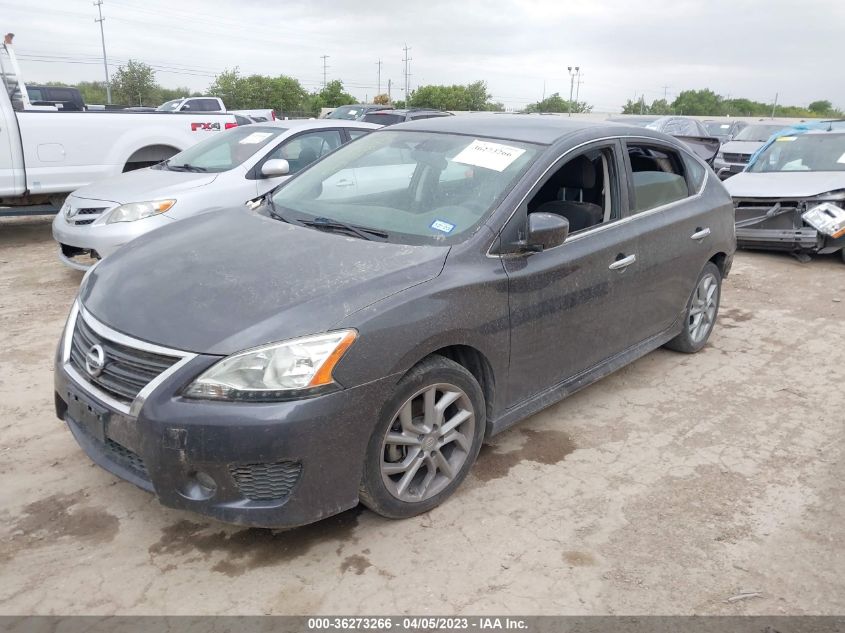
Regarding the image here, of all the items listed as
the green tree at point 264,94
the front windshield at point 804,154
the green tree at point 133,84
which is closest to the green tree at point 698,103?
the green tree at point 264,94

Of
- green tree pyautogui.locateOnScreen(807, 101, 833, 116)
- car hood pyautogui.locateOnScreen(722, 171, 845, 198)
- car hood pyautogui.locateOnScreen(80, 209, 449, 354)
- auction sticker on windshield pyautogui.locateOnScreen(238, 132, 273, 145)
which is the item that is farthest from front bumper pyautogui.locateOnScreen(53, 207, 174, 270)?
green tree pyautogui.locateOnScreen(807, 101, 833, 116)

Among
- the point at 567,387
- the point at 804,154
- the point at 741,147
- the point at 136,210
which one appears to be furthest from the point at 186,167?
the point at 741,147

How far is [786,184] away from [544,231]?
6742 millimetres

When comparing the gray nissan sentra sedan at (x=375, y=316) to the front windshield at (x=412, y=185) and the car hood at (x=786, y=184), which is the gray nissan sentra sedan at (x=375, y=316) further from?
the car hood at (x=786, y=184)

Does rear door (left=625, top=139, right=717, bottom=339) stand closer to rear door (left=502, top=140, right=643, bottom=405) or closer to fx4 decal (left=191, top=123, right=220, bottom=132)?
rear door (left=502, top=140, right=643, bottom=405)

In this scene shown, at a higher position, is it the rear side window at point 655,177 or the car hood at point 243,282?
the rear side window at point 655,177

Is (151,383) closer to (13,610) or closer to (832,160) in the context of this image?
(13,610)

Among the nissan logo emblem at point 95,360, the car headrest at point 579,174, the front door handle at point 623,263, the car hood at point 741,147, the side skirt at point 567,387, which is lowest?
the side skirt at point 567,387

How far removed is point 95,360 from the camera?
9.48 ft

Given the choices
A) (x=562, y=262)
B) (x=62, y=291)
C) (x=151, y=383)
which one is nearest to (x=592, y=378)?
(x=562, y=262)

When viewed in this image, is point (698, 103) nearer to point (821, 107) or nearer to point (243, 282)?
point (821, 107)

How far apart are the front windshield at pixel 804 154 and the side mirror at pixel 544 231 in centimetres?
732

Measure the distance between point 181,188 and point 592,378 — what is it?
14.4 ft

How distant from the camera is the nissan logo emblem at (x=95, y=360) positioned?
9.38 ft
